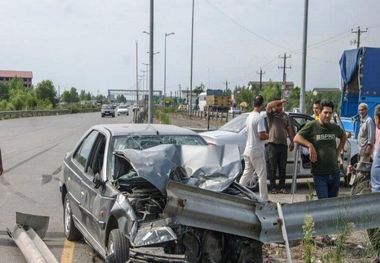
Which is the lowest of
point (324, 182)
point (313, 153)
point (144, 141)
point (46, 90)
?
point (46, 90)

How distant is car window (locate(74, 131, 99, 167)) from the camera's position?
6781 mm

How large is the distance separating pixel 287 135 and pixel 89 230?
18.3ft

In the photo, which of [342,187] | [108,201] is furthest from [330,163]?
[342,187]

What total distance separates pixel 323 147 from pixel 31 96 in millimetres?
88128

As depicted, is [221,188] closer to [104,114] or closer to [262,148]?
[262,148]

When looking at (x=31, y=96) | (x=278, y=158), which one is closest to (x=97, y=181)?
(x=278, y=158)

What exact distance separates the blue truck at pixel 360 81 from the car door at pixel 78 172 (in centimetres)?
924

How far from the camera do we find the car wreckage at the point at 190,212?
4.30 meters

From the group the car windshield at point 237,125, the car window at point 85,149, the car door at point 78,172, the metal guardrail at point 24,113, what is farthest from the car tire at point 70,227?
Result: the metal guardrail at point 24,113

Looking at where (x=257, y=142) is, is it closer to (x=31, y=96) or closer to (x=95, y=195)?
(x=95, y=195)

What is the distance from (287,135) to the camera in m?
10.6

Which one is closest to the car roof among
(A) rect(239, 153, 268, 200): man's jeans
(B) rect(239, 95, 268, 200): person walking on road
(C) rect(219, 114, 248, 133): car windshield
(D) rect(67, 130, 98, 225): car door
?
(D) rect(67, 130, 98, 225): car door

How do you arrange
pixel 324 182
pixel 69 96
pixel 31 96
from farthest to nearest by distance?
1. pixel 69 96
2. pixel 31 96
3. pixel 324 182

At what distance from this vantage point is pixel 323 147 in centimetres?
694
